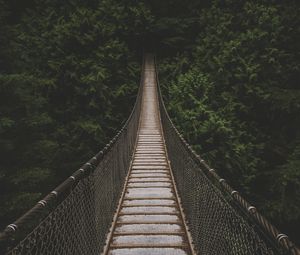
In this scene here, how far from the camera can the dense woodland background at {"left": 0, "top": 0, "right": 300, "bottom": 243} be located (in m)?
9.71

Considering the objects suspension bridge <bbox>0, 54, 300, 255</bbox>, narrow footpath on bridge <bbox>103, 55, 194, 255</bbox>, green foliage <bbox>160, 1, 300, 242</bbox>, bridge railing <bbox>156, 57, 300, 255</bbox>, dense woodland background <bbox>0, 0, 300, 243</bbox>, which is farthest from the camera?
green foliage <bbox>160, 1, 300, 242</bbox>

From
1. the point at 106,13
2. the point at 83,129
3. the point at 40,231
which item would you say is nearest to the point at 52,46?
the point at 106,13

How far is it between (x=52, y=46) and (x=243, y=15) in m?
8.95

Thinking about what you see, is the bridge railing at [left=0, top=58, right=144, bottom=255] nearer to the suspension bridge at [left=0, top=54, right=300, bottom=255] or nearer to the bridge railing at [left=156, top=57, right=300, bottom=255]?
the suspension bridge at [left=0, top=54, right=300, bottom=255]

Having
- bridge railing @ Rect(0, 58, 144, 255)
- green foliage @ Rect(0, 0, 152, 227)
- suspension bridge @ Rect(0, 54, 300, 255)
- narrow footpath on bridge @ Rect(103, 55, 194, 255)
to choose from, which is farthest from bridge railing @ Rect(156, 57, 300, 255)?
green foliage @ Rect(0, 0, 152, 227)

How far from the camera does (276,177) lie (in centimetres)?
1172

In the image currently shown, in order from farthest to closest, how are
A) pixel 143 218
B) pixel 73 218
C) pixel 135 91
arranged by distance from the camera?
pixel 135 91 < pixel 143 218 < pixel 73 218

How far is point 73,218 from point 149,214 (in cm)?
179

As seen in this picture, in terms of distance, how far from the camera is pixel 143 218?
3.66m

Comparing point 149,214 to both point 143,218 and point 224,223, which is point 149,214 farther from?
point 224,223

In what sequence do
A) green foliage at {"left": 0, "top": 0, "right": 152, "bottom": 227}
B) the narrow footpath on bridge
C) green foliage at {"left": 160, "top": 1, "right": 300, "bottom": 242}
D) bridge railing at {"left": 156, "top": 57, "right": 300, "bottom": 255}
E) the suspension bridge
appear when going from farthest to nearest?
green foliage at {"left": 160, "top": 1, "right": 300, "bottom": 242} < green foliage at {"left": 0, "top": 0, "right": 152, "bottom": 227} < the narrow footpath on bridge < the suspension bridge < bridge railing at {"left": 156, "top": 57, "right": 300, "bottom": 255}

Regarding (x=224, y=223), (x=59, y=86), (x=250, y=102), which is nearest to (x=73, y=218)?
(x=224, y=223)

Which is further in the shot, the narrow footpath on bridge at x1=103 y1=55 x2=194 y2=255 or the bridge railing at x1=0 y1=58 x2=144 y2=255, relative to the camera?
the narrow footpath on bridge at x1=103 y1=55 x2=194 y2=255

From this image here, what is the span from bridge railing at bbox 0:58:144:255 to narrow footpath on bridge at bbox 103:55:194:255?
0.19m
